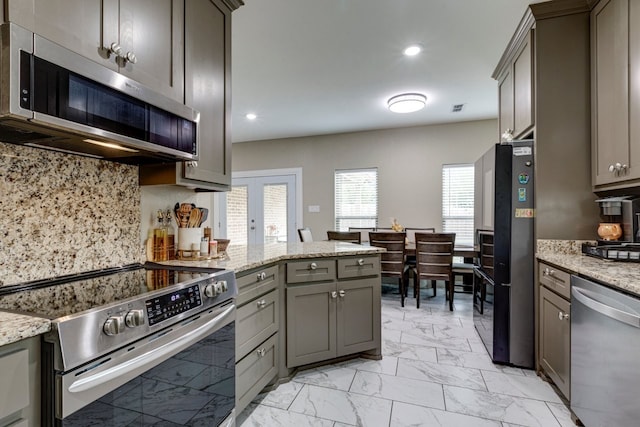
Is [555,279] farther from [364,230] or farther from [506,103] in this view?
[364,230]

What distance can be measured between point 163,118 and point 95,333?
0.97 metres

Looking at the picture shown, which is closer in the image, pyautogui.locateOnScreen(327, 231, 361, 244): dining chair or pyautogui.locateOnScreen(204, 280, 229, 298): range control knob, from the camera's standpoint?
pyautogui.locateOnScreen(204, 280, 229, 298): range control knob

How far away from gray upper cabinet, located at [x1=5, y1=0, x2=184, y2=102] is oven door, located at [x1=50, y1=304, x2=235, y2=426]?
3.60ft

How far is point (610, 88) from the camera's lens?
2016 mm

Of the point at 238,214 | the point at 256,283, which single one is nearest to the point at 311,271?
the point at 256,283

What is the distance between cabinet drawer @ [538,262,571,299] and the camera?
1811 millimetres

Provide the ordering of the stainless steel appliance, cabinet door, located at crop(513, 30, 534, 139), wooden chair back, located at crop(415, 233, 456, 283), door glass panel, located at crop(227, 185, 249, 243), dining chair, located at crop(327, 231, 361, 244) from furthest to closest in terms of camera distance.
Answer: door glass panel, located at crop(227, 185, 249, 243) < dining chair, located at crop(327, 231, 361, 244) < wooden chair back, located at crop(415, 233, 456, 283) < cabinet door, located at crop(513, 30, 534, 139) < the stainless steel appliance

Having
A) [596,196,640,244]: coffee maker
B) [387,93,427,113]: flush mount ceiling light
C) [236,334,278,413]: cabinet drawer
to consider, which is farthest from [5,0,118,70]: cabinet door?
[387,93,427,113]: flush mount ceiling light

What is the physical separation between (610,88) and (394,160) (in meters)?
3.44

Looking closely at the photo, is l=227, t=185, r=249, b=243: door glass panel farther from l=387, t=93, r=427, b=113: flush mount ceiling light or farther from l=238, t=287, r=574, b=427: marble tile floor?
l=238, t=287, r=574, b=427: marble tile floor

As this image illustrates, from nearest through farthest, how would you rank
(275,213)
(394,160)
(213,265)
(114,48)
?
(114,48), (213,265), (394,160), (275,213)

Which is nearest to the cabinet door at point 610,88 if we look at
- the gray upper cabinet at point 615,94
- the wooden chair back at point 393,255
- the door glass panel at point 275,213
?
the gray upper cabinet at point 615,94

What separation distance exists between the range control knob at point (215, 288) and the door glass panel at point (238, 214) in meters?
5.05

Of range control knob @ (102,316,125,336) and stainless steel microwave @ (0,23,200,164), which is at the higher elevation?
stainless steel microwave @ (0,23,200,164)
